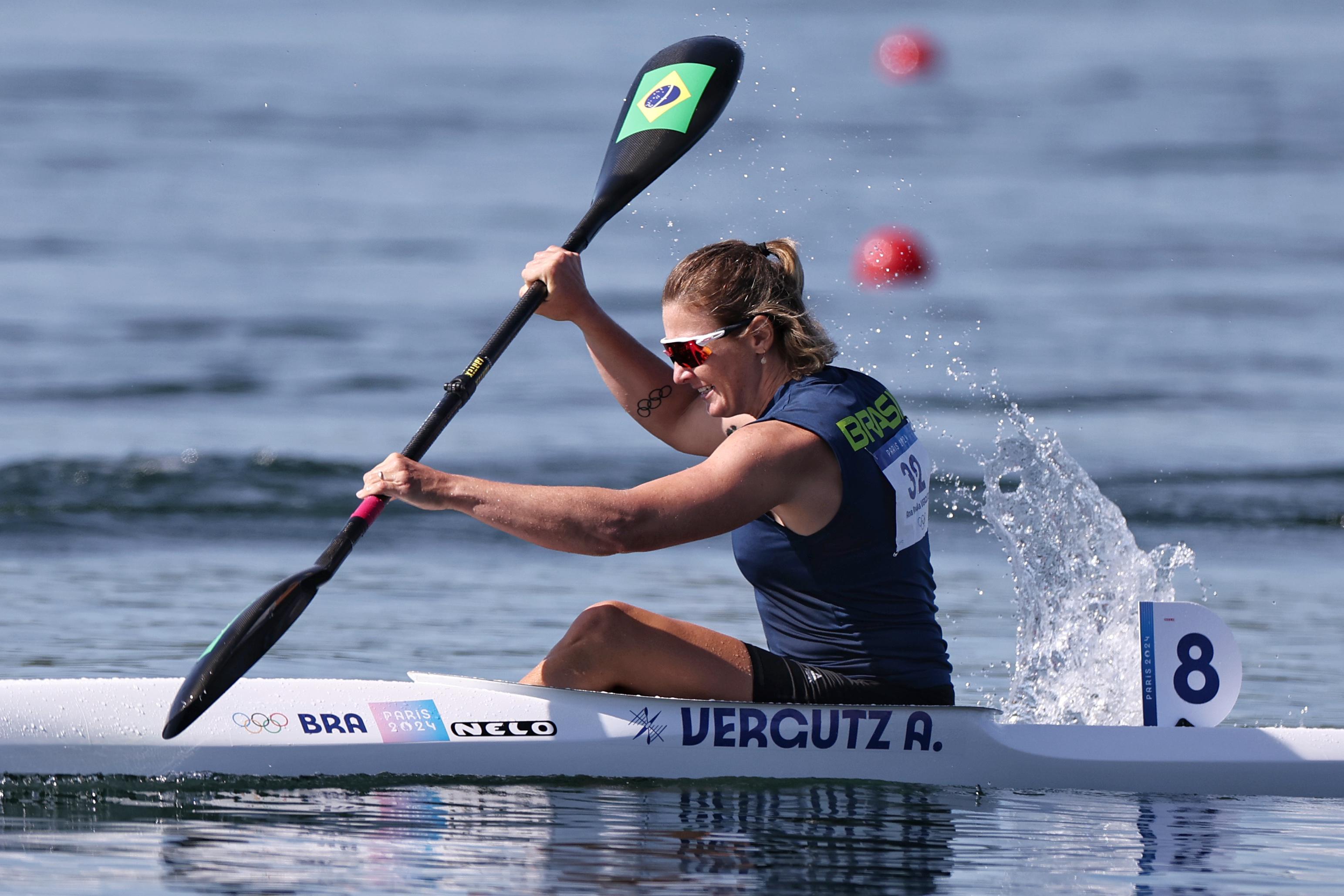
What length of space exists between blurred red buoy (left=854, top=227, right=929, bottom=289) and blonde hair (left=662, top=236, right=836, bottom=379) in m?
12.3

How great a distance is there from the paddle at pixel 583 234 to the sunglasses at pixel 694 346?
0.61 metres

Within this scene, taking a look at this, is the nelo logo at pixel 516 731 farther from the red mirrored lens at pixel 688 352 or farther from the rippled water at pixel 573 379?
the red mirrored lens at pixel 688 352

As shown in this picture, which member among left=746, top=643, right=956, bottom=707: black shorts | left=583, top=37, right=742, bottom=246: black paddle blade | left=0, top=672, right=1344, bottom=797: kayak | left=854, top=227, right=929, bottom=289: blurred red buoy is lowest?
left=0, top=672, right=1344, bottom=797: kayak

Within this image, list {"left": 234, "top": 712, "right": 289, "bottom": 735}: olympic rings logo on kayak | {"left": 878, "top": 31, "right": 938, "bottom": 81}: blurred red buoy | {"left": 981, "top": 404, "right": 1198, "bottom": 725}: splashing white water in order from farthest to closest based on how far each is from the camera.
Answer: {"left": 878, "top": 31, "right": 938, "bottom": 81}: blurred red buoy
{"left": 981, "top": 404, "right": 1198, "bottom": 725}: splashing white water
{"left": 234, "top": 712, "right": 289, "bottom": 735}: olympic rings logo on kayak

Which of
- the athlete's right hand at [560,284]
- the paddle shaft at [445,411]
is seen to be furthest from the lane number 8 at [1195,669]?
the paddle shaft at [445,411]

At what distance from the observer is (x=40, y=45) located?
28.2m

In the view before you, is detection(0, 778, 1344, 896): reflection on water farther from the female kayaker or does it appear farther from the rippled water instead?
the female kayaker

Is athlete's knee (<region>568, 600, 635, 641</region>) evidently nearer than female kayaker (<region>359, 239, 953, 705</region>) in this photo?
No

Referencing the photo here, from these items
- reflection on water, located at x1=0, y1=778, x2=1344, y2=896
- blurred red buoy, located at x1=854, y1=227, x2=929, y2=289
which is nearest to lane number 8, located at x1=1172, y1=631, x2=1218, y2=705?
reflection on water, located at x1=0, y1=778, x2=1344, y2=896

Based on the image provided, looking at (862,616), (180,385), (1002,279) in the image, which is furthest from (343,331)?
(862,616)

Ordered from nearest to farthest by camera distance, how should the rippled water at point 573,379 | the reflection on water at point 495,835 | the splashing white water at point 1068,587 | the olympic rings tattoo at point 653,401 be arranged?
the reflection on water at point 495,835
the rippled water at point 573,379
the olympic rings tattoo at point 653,401
the splashing white water at point 1068,587

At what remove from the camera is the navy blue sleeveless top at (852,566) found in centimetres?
407

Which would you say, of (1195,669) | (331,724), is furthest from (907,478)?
(331,724)

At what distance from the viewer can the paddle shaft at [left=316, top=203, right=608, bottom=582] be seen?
4.39 metres
